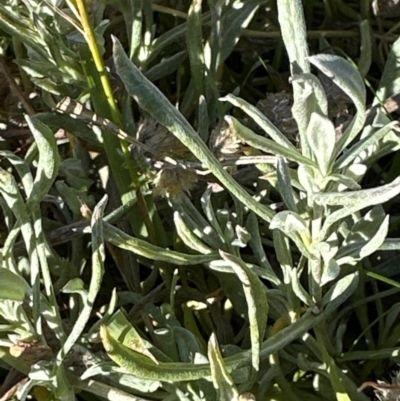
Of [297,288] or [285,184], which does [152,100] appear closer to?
[285,184]

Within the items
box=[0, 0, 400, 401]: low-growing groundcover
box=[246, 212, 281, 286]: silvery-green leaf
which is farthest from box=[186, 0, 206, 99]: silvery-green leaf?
box=[246, 212, 281, 286]: silvery-green leaf

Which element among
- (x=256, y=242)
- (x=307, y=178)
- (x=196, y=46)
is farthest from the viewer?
(x=196, y=46)

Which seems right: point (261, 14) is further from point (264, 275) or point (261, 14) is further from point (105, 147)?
point (264, 275)

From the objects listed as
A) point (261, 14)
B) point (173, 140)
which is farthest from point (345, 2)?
point (173, 140)

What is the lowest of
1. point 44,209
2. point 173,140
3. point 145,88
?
point 44,209

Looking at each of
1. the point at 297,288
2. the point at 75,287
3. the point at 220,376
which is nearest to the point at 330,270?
the point at 297,288

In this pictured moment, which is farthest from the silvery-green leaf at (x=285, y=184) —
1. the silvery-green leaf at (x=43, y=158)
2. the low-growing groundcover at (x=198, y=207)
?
the silvery-green leaf at (x=43, y=158)

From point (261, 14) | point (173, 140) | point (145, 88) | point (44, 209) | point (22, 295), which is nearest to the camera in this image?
point (145, 88)
